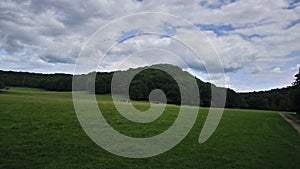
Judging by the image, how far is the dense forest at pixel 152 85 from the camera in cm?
6374

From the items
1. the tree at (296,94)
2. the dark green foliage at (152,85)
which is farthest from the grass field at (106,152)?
the dark green foliage at (152,85)

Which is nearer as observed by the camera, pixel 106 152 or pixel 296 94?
pixel 106 152

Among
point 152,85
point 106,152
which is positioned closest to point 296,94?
→ point 152,85

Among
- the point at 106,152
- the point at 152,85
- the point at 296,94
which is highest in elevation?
the point at 152,85

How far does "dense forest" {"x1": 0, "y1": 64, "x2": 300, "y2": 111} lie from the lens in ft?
209

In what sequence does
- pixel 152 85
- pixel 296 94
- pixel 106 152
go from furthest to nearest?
pixel 152 85 < pixel 296 94 < pixel 106 152

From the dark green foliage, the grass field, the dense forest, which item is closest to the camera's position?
the grass field

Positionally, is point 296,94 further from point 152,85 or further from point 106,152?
point 106,152

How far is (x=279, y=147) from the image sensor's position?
23.8 meters

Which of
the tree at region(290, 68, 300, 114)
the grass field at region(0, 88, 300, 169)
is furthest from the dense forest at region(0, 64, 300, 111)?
the grass field at region(0, 88, 300, 169)

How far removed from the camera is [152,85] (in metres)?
90.8

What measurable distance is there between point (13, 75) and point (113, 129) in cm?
11581

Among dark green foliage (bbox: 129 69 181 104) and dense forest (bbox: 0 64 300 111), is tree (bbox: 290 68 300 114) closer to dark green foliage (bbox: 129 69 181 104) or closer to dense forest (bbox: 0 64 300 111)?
dense forest (bbox: 0 64 300 111)

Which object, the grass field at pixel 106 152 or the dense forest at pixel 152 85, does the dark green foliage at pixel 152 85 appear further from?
the grass field at pixel 106 152
